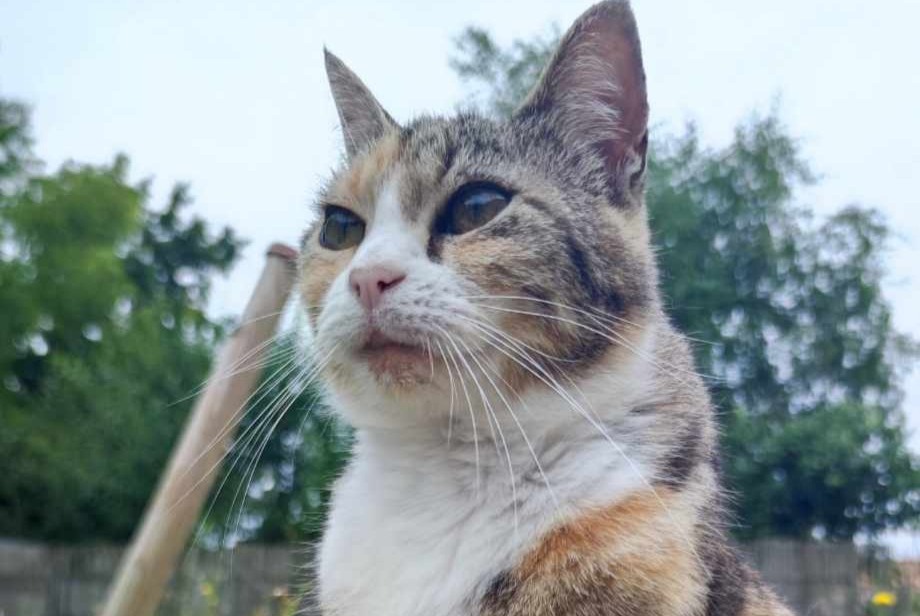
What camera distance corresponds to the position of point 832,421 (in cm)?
682

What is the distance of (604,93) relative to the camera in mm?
1733

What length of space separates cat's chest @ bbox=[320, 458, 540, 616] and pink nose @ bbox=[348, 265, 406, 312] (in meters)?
0.32

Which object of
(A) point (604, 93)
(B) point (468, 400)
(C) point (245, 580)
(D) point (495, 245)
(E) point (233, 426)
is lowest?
(C) point (245, 580)

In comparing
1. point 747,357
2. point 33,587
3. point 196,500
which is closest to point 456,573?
point 196,500

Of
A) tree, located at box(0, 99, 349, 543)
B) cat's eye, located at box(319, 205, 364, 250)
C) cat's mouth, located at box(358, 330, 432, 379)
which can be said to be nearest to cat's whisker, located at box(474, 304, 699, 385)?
cat's mouth, located at box(358, 330, 432, 379)

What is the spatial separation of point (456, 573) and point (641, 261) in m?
0.64

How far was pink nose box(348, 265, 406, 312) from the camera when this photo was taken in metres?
1.44

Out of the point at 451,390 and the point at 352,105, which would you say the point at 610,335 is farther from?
the point at 352,105

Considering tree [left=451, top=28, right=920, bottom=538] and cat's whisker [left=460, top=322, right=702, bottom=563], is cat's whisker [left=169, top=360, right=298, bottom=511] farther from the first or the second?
tree [left=451, top=28, right=920, bottom=538]

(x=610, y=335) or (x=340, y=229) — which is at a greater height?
(x=340, y=229)

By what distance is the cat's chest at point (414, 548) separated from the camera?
4.48 feet

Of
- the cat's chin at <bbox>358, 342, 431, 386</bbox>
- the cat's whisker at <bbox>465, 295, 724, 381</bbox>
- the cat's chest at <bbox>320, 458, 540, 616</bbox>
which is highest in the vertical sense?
the cat's whisker at <bbox>465, 295, 724, 381</bbox>

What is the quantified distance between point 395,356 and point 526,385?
0.21 m

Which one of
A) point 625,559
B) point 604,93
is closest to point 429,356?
point 625,559
